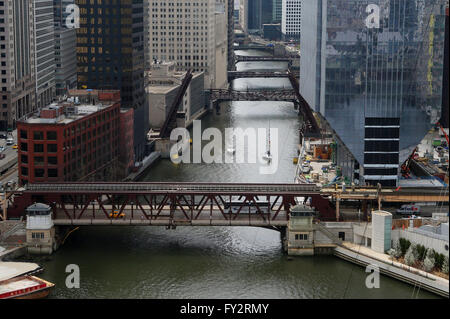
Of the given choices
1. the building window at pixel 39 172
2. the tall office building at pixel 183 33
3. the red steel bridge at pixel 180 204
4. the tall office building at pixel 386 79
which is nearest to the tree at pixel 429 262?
the red steel bridge at pixel 180 204

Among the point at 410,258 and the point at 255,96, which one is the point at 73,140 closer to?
the point at 410,258

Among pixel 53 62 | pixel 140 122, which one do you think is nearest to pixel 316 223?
pixel 140 122

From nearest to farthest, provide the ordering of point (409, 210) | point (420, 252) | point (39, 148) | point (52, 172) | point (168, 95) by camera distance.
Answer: point (420, 252) < point (409, 210) < point (39, 148) < point (52, 172) < point (168, 95)

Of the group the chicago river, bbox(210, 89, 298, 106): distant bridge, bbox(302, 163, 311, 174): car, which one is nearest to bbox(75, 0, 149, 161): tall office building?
bbox(302, 163, 311, 174): car

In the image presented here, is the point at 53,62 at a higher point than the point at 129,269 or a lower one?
higher

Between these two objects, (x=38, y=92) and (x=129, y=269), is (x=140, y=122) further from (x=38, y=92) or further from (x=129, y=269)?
(x=129, y=269)

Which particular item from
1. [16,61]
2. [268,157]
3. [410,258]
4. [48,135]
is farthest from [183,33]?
[410,258]

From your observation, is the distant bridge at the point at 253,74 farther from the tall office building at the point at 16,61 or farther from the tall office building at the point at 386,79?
the tall office building at the point at 386,79
